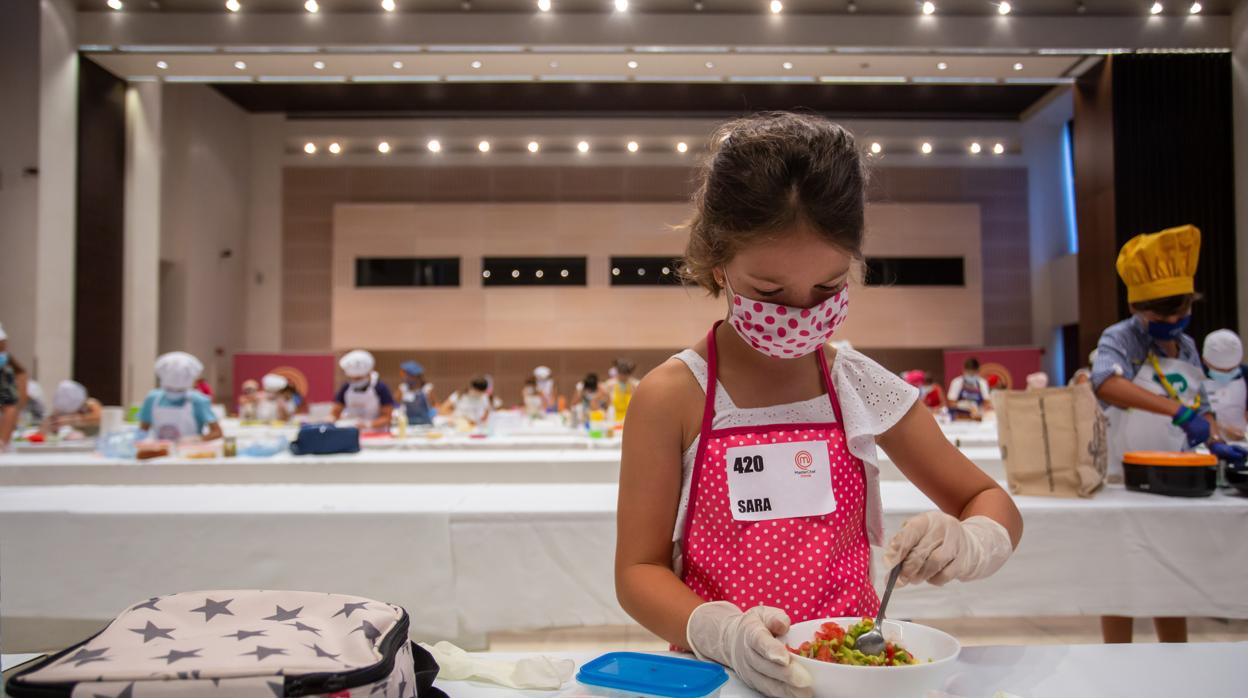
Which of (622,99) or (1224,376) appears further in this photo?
(622,99)

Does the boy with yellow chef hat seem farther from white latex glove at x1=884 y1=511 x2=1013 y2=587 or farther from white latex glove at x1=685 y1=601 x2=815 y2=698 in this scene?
white latex glove at x1=685 y1=601 x2=815 y2=698

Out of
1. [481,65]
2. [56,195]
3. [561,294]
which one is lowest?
[561,294]

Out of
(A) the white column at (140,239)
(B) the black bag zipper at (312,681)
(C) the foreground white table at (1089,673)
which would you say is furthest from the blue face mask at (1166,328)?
(A) the white column at (140,239)

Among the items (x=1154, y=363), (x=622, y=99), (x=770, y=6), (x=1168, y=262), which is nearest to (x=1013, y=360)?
(x=770, y=6)

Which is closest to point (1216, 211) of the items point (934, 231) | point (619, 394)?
point (934, 231)

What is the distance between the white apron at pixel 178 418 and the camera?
4.94m

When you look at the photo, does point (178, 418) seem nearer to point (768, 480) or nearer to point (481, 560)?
point (481, 560)

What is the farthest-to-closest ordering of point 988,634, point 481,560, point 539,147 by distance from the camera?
point 539,147 < point 988,634 < point 481,560

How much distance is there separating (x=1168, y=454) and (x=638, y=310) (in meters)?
10.2

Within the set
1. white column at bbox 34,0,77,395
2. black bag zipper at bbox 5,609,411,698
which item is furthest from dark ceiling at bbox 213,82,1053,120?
black bag zipper at bbox 5,609,411,698

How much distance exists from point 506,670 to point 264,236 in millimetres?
13594

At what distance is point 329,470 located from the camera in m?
3.42

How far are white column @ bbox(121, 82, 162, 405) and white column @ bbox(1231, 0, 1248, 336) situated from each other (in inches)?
479

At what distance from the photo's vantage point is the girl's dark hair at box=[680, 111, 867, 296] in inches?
40.5
